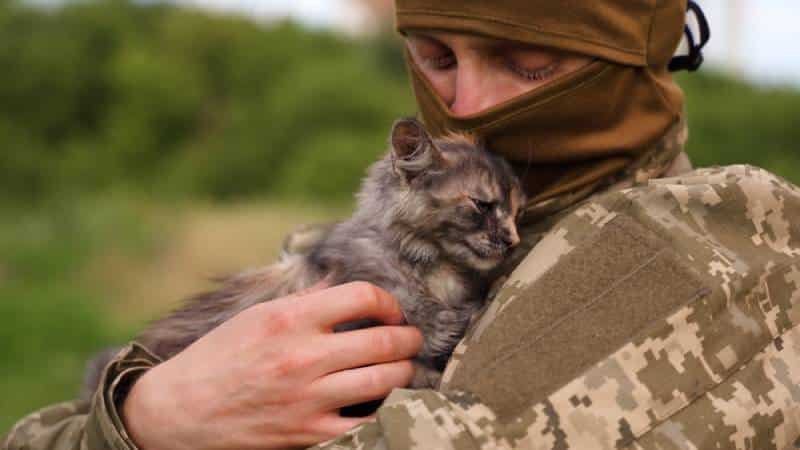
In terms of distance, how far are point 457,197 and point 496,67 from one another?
0.41 m

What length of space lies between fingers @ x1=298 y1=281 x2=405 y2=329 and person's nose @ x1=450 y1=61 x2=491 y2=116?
2.19ft

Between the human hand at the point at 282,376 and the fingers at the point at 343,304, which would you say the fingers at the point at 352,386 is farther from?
the fingers at the point at 343,304

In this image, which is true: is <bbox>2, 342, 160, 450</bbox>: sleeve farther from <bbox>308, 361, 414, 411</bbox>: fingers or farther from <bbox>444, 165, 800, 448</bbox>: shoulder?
<bbox>444, 165, 800, 448</bbox>: shoulder

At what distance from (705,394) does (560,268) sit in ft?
1.47

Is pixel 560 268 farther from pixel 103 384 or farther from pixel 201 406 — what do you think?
pixel 103 384

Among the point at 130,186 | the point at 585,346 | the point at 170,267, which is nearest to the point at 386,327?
the point at 585,346

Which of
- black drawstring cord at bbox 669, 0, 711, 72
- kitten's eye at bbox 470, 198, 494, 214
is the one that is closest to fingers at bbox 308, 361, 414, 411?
kitten's eye at bbox 470, 198, 494, 214

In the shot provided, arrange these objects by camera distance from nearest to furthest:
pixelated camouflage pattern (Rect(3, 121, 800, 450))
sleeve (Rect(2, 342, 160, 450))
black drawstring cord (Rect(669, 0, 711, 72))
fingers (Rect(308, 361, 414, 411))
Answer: pixelated camouflage pattern (Rect(3, 121, 800, 450)) < fingers (Rect(308, 361, 414, 411)) < sleeve (Rect(2, 342, 160, 450)) < black drawstring cord (Rect(669, 0, 711, 72))

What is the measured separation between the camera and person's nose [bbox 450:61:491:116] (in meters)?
2.82

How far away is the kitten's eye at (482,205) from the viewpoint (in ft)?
9.41

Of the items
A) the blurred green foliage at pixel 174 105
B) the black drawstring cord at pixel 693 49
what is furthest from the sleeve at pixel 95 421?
the blurred green foliage at pixel 174 105

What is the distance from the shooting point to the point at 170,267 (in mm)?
11492

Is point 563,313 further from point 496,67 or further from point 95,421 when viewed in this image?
point 95,421

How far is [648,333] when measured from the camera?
7.19 feet
